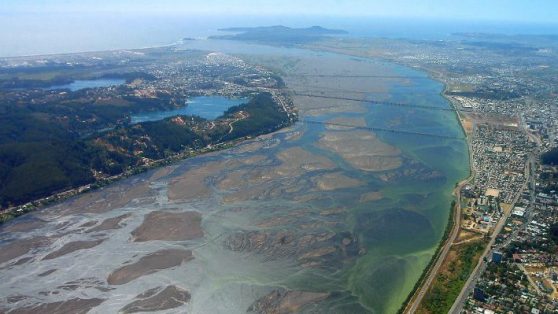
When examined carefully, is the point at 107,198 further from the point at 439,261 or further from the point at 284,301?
the point at 439,261

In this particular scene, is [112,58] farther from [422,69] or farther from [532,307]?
[532,307]

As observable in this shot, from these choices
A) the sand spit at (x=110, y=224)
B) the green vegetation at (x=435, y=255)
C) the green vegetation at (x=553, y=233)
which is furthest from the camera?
the sand spit at (x=110, y=224)

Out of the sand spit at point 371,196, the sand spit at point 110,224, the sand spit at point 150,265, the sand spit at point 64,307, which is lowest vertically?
the sand spit at point 64,307

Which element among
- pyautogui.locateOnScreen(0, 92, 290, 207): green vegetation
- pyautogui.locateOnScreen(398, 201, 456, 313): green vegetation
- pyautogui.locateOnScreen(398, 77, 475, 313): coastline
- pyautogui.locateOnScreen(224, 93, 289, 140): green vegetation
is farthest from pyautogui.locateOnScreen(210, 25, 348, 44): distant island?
pyautogui.locateOnScreen(398, 201, 456, 313): green vegetation

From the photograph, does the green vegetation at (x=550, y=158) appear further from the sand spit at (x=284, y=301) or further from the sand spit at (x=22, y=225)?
the sand spit at (x=22, y=225)

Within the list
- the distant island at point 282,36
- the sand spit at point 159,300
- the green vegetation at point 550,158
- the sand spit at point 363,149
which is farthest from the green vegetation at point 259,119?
the distant island at point 282,36

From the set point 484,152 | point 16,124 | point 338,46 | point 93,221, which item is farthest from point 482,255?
point 338,46
